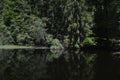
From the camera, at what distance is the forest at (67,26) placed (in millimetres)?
44459

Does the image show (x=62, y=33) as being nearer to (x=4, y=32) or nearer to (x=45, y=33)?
(x=45, y=33)

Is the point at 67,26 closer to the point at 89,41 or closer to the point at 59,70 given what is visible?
the point at 89,41

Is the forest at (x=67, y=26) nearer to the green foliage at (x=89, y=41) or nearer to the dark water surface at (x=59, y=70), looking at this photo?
the green foliage at (x=89, y=41)

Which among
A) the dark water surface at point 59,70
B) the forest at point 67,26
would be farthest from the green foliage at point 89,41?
Result: the dark water surface at point 59,70

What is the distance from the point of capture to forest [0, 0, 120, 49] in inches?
1750

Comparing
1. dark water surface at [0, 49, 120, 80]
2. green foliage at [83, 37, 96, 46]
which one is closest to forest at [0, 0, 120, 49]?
green foliage at [83, 37, 96, 46]

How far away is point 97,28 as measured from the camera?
45.6 meters

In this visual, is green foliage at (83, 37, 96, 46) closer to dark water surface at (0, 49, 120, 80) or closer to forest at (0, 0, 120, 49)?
forest at (0, 0, 120, 49)

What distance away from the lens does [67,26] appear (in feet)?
154

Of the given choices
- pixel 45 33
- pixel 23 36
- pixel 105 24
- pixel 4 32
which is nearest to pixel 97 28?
pixel 105 24

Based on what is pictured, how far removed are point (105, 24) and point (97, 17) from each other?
95.7 inches

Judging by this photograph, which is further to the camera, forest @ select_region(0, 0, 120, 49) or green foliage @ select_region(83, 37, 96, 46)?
forest @ select_region(0, 0, 120, 49)

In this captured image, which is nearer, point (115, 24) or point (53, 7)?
point (115, 24)

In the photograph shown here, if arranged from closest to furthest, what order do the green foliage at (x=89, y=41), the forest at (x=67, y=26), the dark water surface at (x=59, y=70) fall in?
the dark water surface at (x=59, y=70)
the green foliage at (x=89, y=41)
the forest at (x=67, y=26)
